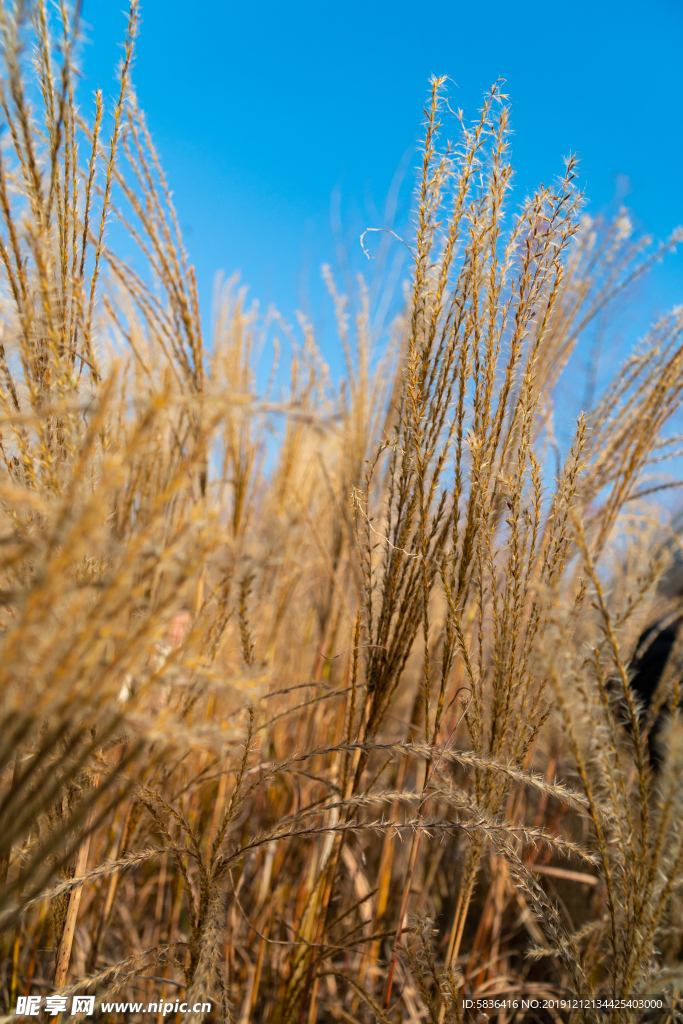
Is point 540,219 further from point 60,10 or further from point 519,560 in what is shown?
point 60,10

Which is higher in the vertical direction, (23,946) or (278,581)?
(278,581)

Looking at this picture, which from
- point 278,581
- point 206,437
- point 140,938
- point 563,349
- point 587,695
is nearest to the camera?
point 206,437

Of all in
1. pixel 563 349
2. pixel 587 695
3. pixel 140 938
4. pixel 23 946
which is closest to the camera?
pixel 587 695

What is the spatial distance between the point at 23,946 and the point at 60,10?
1926 millimetres

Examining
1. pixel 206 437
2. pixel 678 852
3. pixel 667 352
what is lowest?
pixel 678 852

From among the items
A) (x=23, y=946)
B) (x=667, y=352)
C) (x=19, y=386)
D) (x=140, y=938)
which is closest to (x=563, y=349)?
(x=667, y=352)

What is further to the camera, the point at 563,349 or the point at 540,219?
the point at 563,349

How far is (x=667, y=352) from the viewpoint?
1.30 metres

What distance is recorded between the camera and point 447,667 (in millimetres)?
833

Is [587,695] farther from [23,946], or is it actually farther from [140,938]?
[140,938]

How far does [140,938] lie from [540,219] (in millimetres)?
2379

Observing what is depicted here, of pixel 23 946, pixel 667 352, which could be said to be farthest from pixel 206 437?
pixel 23 946

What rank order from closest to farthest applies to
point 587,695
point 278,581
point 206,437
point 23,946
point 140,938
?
point 206,437, point 587,695, point 23,946, point 140,938, point 278,581

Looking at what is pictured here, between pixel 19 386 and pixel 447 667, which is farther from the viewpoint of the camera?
pixel 447 667
